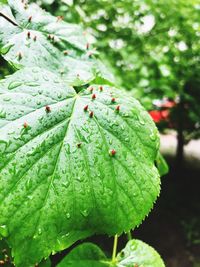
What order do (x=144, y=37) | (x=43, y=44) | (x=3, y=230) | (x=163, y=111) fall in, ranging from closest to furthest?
(x=3, y=230), (x=43, y=44), (x=144, y=37), (x=163, y=111)

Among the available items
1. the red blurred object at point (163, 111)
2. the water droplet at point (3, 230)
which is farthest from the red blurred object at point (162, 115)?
the water droplet at point (3, 230)

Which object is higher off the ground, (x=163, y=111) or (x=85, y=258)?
(x=85, y=258)

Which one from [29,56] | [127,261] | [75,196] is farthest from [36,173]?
[127,261]

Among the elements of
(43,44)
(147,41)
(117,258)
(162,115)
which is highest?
(43,44)

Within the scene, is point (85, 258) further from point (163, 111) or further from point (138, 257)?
point (163, 111)

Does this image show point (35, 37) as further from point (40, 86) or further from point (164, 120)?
point (164, 120)

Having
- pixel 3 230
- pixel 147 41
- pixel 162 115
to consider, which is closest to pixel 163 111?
pixel 162 115

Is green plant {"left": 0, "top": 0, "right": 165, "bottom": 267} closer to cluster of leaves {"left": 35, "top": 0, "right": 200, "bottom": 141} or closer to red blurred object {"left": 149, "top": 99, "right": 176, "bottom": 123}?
cluster of leaves {"left": 35, "top": 0, "right": 200, "bottom": 141}

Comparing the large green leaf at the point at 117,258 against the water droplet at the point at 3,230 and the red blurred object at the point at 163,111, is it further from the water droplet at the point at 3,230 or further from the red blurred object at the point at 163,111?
the red blurred object at the point at 163,111
